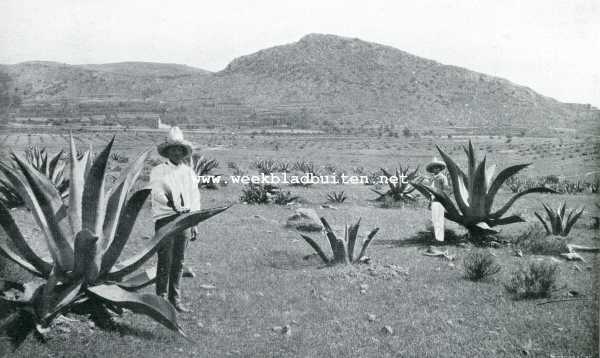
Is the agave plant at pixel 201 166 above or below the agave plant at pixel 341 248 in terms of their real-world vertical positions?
above

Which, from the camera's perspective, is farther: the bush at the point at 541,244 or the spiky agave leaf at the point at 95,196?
the bush at the point at 541,244

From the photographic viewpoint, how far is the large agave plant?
2.87 m

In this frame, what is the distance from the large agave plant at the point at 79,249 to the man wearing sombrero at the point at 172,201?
0.98 feet

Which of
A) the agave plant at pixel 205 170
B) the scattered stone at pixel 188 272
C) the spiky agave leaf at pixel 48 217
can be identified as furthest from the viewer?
the agave plant at pixel 205 170

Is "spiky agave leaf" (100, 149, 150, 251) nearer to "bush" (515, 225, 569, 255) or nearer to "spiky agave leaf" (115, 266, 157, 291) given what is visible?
"spiky agave leaf" (115, 266, 157, 291)

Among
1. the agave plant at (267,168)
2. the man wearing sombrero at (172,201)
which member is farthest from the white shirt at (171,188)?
the agave plant at (267,168)

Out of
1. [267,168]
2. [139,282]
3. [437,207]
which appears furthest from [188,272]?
[267,168]

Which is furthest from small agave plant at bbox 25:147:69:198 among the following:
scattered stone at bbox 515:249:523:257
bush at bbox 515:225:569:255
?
bush at bbox 515:225:569:255

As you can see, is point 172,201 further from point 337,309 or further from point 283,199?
A: point 283,199

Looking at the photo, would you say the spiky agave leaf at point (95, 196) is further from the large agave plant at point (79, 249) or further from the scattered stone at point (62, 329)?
the scattered stone at point (62, 329)

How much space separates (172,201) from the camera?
3664 mm

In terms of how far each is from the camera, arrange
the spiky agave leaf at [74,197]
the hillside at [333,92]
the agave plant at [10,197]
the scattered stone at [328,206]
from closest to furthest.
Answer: the spiky agave leaf at [74,197]
the agave plant at [10,197]
the scattered stone at [328,206]
the hillside at [333,92]

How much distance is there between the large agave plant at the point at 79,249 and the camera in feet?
9.43

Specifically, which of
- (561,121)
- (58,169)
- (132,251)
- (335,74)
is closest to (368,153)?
(58,169)
